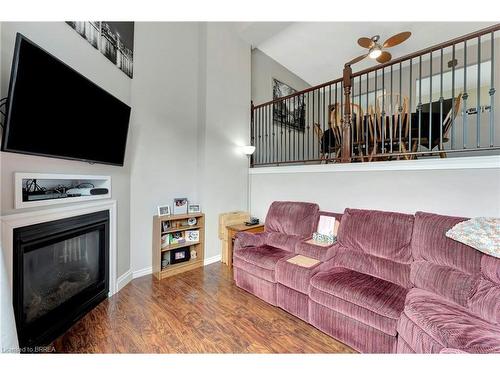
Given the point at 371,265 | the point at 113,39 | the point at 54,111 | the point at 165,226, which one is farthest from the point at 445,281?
the point at 113,39

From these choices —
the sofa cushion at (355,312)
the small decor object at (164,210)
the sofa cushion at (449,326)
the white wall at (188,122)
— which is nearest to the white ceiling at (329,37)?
the white wall at (188,122)

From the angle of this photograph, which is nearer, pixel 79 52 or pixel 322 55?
pixel 79 52

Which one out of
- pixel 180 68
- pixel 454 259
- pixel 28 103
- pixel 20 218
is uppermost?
pixel 180 68

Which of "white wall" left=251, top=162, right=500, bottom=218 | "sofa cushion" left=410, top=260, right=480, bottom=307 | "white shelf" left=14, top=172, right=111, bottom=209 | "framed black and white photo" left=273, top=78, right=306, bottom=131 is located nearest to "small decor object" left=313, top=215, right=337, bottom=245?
"white wall" left=251, top=162, right=500, bottom=218

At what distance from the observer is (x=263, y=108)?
408 centimetres

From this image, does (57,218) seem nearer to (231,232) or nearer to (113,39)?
(113,39)

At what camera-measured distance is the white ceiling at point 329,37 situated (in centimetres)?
360

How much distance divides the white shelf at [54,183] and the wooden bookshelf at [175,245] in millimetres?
755

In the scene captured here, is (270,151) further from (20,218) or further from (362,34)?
(20,218)
